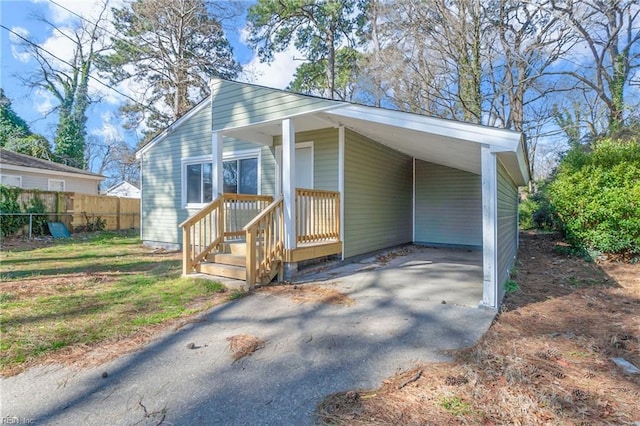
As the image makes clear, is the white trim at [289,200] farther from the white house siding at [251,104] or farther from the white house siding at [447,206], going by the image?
the white house siding at [447,206]

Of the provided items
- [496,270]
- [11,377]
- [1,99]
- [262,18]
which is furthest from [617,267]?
[1,99]

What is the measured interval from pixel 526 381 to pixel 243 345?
7.70 feet

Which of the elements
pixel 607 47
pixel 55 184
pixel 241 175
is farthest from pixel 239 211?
pixel 607 47

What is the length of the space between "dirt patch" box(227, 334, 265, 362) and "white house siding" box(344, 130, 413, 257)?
3663 mm

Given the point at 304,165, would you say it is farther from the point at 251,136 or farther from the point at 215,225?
the point at 215,225

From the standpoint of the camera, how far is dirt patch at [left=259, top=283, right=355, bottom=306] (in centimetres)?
435

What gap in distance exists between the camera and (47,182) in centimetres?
1558

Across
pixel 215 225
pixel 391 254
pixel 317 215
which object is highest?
pixel 317 215

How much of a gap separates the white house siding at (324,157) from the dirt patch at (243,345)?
3964mm

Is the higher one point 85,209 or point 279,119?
point 279,119

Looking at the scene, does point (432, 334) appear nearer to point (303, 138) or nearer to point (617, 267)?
point (303, 138)

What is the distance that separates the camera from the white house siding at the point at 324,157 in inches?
264

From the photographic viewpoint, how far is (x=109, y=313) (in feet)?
13.0

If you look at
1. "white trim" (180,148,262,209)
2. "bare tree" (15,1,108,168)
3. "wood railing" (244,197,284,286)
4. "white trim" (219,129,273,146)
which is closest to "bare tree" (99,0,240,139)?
"bare tree" (15,1,108,168)
